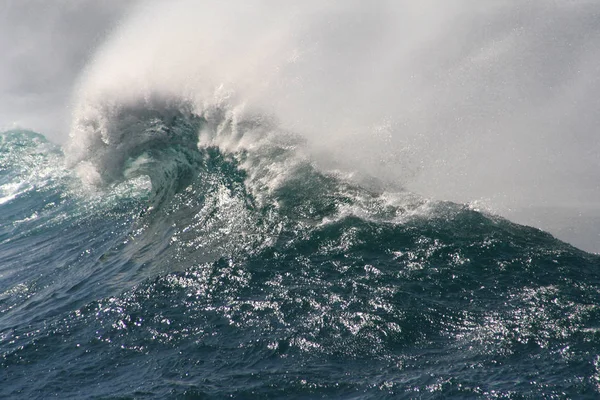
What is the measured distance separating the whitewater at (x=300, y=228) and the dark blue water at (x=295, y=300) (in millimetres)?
56

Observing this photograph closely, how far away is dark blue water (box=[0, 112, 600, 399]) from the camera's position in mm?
8375

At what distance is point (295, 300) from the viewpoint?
10828 millimetres

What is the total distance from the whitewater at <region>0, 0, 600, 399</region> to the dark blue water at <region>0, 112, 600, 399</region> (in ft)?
0.18

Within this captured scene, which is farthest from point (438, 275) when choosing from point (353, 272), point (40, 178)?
point (40, 178)

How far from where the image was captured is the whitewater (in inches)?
350

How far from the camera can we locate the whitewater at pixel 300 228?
8883 millimetres

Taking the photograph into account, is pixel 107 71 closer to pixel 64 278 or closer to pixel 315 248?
pixel 64 278

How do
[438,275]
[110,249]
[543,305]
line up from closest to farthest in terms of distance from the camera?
[543,305] < [438,275] < [110,249]

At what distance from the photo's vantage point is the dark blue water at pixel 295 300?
838cm

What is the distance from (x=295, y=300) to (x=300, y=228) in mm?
3594

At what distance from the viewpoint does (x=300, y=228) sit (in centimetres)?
1409

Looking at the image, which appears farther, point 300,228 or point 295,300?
point 300,228

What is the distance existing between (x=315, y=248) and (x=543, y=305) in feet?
19.3

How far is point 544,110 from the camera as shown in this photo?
16000mm
